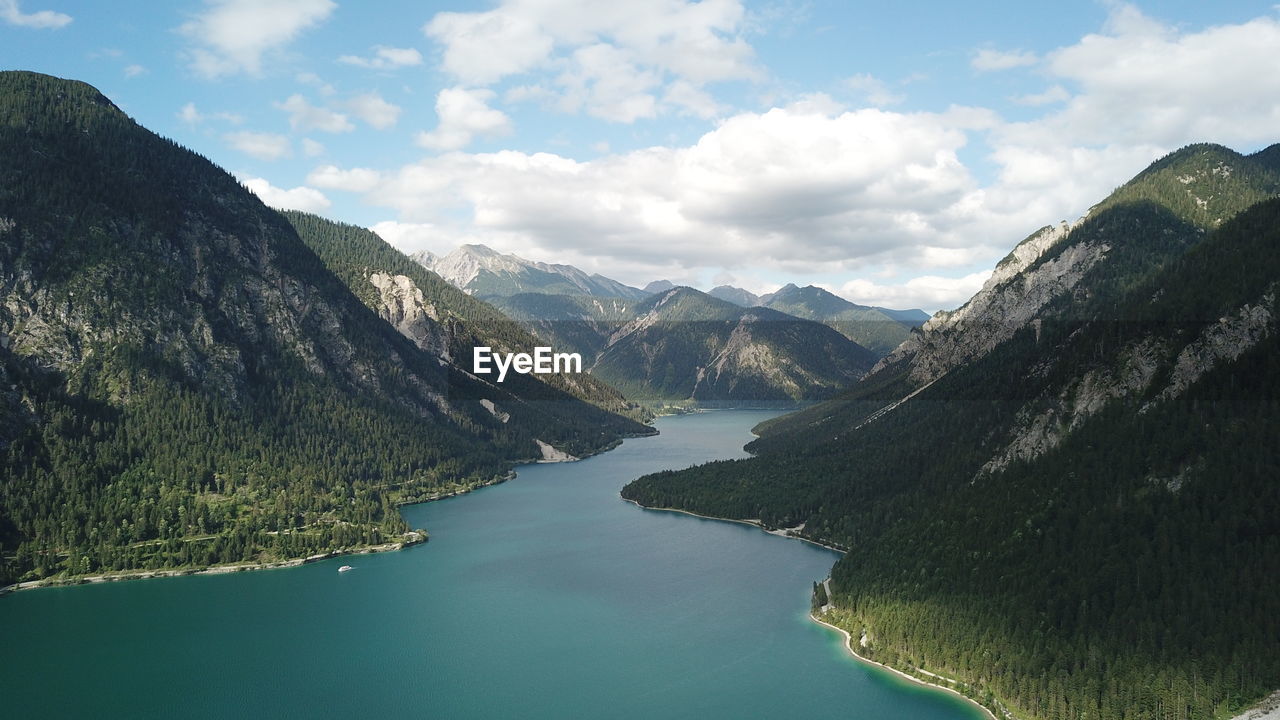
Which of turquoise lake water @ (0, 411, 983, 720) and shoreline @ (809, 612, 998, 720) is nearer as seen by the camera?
shoreline @ (809, 612, 998, 720)

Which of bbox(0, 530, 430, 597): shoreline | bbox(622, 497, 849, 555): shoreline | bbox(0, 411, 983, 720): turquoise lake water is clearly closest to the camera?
bbox(0, 411, 983, 720): turquoise lake water

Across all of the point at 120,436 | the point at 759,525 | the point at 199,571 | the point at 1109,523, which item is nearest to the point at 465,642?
the point at 199,571

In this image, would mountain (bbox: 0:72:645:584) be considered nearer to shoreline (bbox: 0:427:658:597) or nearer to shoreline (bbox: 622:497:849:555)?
shoreline (bbox: 0:427:658:597)

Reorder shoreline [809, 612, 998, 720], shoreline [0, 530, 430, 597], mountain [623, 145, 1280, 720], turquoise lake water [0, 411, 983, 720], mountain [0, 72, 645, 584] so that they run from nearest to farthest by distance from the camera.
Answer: mountain [623, 145, 1280, 720]
shoreline [809, 612, 998, 720]
turquoise lake water [0, 411, 983, 720]
shoreline [0, 530, 430, 597]
mountain [0, 72, 645, 584]

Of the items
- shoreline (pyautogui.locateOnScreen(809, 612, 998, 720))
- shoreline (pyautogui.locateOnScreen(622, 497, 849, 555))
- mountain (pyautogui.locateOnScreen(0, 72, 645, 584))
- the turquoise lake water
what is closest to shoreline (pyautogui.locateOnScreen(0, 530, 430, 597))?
mountain (pyautogui.locateOnScreen(0, 72, 645, 584))

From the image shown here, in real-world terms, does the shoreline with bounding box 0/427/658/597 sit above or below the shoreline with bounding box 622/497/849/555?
below

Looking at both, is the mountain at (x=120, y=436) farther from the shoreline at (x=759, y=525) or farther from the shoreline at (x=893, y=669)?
the shoreline at (x=893, y=669)

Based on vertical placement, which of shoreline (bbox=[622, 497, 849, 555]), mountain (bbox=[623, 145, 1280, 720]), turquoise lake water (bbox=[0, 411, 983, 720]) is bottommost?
turquoise lake water (bbox=[0, 411, 983, 720])

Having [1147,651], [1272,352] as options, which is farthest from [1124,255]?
[1147,651]
